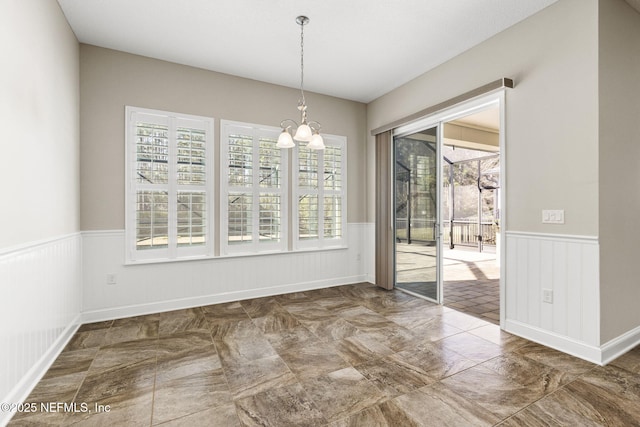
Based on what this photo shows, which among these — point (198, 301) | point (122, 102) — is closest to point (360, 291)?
point (198, 301)

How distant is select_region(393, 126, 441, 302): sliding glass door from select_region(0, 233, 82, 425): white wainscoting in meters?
3.98

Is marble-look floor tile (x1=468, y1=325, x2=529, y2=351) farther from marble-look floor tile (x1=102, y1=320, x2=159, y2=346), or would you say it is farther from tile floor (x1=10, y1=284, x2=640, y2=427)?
marble-look floor tile (x1=102, y1=320, x2=159, y2=346)

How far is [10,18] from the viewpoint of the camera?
1.88 meters

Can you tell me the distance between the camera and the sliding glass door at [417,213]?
159 inches

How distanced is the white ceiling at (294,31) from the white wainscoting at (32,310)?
6.95ft

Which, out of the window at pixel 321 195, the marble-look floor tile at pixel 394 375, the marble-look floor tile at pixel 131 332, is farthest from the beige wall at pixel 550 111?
the marble-look floor tile at pixel 131 332

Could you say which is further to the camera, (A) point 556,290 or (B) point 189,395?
(A) point 556,290

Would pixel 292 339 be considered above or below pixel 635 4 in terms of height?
below

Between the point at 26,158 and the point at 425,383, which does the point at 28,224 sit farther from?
the point at 425,383

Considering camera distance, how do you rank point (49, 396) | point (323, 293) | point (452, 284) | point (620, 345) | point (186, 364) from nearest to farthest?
point (49, 396) → point (186, 364) → point (620, 345) → point (323, 293) → point (452, 284)

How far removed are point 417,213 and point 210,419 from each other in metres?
3.45

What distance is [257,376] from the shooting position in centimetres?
228

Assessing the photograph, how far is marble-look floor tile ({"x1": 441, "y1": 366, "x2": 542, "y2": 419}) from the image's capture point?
191 centimetres

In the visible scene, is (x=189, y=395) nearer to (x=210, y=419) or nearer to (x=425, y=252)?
(x=210, y=419)
